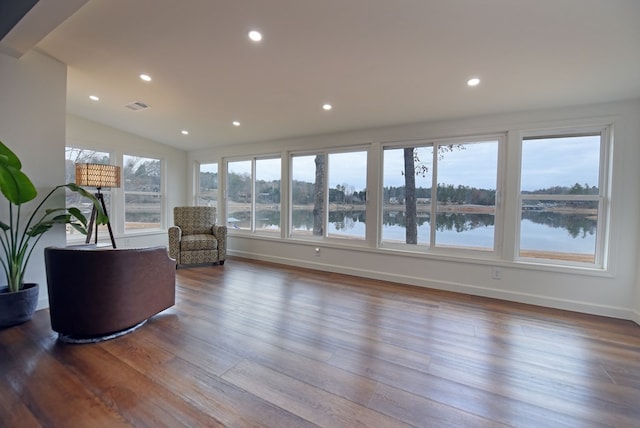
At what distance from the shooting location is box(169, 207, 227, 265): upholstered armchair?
4742 mm

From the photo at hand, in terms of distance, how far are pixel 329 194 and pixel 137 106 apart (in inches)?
129

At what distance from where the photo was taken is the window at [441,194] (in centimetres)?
365

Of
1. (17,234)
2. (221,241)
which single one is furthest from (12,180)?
(221,241)

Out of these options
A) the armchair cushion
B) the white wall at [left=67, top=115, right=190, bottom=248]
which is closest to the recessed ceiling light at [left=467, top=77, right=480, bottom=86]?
the armchair cushion

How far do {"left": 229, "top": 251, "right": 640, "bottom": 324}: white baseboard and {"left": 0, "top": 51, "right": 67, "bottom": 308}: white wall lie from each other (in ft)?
10.8

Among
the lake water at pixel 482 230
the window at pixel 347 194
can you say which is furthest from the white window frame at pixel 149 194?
the window at pixel 347 194

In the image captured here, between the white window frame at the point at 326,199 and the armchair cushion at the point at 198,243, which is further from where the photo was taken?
the armchair cushion at the point at 198,243

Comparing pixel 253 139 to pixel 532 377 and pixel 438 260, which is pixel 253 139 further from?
pixel 532 377

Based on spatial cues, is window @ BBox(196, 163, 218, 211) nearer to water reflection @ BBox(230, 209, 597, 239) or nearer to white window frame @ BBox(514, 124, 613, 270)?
water reflection @ BBox(230, 209, 597, 239)

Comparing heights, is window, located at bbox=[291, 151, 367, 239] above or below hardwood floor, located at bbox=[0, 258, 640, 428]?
above

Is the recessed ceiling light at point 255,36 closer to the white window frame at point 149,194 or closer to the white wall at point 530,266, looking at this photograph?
the white wall at point 530,266

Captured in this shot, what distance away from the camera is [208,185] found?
630 cm

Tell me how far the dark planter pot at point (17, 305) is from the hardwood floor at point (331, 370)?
0.10 meters

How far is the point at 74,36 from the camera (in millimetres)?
2643
